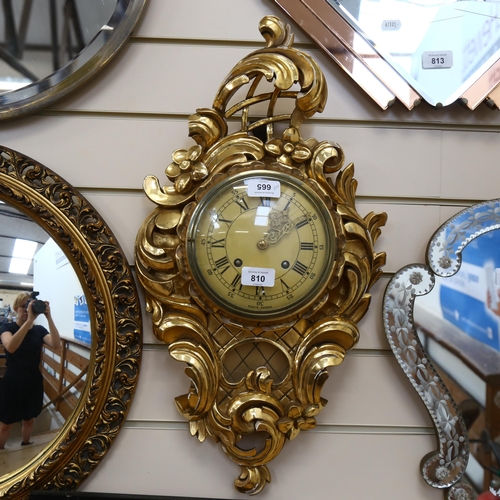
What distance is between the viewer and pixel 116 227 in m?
0.75

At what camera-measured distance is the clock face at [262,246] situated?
2.15 ft

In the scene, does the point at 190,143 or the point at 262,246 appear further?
the point at 190,143

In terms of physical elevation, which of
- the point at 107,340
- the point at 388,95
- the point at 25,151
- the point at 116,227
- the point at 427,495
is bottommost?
the point at 427,495

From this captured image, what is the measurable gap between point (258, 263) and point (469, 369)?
1.33 feet

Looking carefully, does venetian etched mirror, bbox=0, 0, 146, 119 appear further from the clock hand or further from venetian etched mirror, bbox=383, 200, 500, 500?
venetian etched mirror, bbox=383, 200, 500, 500

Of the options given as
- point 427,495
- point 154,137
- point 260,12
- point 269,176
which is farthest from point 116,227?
point 427,495

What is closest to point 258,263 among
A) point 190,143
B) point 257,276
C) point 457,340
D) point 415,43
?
→ point 257,276

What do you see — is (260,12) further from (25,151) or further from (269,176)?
(25,151)

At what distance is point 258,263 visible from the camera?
0.65 m

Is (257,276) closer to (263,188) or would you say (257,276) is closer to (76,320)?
(263,188)

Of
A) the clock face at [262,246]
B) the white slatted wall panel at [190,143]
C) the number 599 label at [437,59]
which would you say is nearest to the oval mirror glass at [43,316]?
the white slatted wall panel at [190,143]

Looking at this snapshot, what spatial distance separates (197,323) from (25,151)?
0.43 meters

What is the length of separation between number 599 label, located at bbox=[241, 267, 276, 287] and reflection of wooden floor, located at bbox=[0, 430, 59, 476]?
16.7 inches

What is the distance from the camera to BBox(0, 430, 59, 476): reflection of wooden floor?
2.36 feet
